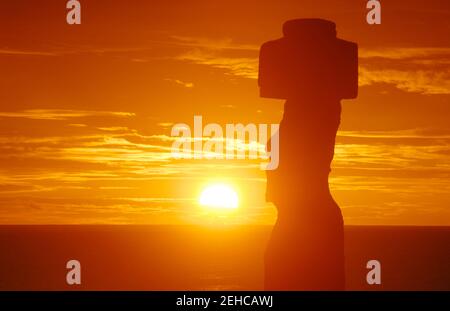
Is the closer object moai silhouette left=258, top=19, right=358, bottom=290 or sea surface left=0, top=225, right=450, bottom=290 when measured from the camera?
moai silhouette left=258, top=19, right=358, bottom=290

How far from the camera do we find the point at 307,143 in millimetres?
17984

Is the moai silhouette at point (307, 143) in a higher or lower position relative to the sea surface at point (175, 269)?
lower

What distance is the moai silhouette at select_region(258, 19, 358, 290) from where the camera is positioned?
58.4 feet

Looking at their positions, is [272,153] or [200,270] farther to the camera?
[200,270]

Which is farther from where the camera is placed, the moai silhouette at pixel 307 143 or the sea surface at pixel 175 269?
the sea surface at pixel 175 269

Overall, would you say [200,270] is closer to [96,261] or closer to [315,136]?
[96,261]

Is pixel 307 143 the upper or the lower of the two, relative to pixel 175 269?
lower

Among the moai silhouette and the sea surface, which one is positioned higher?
the sea surface

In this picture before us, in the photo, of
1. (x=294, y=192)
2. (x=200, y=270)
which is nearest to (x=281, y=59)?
(x=294, y=192)

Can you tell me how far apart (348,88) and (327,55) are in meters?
0.87

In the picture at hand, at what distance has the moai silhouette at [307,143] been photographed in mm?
17812

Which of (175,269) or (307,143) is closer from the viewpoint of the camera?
(307,143)
